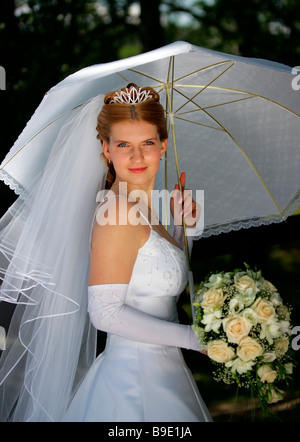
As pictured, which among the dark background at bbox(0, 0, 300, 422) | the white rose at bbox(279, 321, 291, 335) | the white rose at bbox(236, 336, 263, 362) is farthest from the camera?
the dark background at bbox(0, 0, 300, 422)

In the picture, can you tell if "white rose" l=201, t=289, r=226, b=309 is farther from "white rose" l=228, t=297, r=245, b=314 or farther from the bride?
the bride

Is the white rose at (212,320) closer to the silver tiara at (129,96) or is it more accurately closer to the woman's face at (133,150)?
the woman's face at (133,150)

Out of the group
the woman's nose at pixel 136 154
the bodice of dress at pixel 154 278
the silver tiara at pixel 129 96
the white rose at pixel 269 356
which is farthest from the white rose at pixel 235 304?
the silver tiara at pixel 129 96

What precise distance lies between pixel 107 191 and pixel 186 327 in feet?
2.56

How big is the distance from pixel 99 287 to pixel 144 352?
393 mm

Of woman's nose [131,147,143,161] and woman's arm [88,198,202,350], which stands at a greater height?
woman's nose [131,147,143,161]

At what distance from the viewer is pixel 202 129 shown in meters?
3.49

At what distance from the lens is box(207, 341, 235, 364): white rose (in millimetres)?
2348

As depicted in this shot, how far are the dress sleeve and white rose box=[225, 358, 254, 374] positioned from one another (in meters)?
0.16

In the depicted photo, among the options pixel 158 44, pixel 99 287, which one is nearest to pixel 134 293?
pixel 99 287

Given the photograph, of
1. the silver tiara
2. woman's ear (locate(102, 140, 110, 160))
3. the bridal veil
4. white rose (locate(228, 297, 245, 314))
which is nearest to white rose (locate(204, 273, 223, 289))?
white rose (locate(228, 297, 245, 314))

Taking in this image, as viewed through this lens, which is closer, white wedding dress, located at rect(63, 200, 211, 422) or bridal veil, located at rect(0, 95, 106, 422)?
white wedding dress, located at rect(63, 200, 211, 422)

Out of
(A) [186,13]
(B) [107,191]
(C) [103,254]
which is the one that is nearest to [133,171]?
(B) [107,191]

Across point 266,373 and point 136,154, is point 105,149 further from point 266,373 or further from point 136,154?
point 266,373
